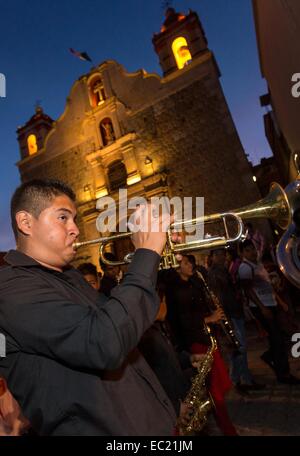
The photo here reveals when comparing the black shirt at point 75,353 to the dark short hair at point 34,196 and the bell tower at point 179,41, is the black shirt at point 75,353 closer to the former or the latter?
Result: the dark short hair at point 34,196

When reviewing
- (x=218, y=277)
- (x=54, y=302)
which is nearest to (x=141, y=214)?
(x=54, y=302)

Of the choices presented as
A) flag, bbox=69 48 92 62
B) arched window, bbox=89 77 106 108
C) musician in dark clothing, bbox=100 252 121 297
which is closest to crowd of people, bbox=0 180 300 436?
musician in dark clothing, bbox=100 252 121 297

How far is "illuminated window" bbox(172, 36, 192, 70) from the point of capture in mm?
14712

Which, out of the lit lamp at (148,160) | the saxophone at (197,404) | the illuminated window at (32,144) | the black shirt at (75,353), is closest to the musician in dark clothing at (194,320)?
the saxophone at (197,404)

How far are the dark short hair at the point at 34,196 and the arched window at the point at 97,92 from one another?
667 inches

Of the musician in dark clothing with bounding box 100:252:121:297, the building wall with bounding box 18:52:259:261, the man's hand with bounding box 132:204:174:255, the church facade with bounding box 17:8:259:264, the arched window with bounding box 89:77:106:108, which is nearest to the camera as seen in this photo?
the man's hand with bounding box 132:204:174:255

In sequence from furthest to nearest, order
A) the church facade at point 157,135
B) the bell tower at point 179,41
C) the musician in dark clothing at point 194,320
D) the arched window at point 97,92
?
the arched window at point 97,92 < the bell tower at point 179,41 < the church facade at point 157,135 < the musician in dark clothing at point 194,320

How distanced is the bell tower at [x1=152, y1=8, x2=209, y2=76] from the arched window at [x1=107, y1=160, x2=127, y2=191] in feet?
17.2

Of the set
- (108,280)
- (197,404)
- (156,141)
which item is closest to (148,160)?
(156,141)

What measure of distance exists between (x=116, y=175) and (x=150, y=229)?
1492 cm

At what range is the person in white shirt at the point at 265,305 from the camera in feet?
13.3

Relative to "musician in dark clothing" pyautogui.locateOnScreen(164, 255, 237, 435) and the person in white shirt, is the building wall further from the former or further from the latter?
"musician in dark clothing" pyautogui.locateOnScreen(164, 255, 237, 435)

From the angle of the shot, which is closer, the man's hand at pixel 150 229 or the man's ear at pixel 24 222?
the man's hand at pixel 150 229

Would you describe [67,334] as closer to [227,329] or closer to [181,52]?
[227,329]
